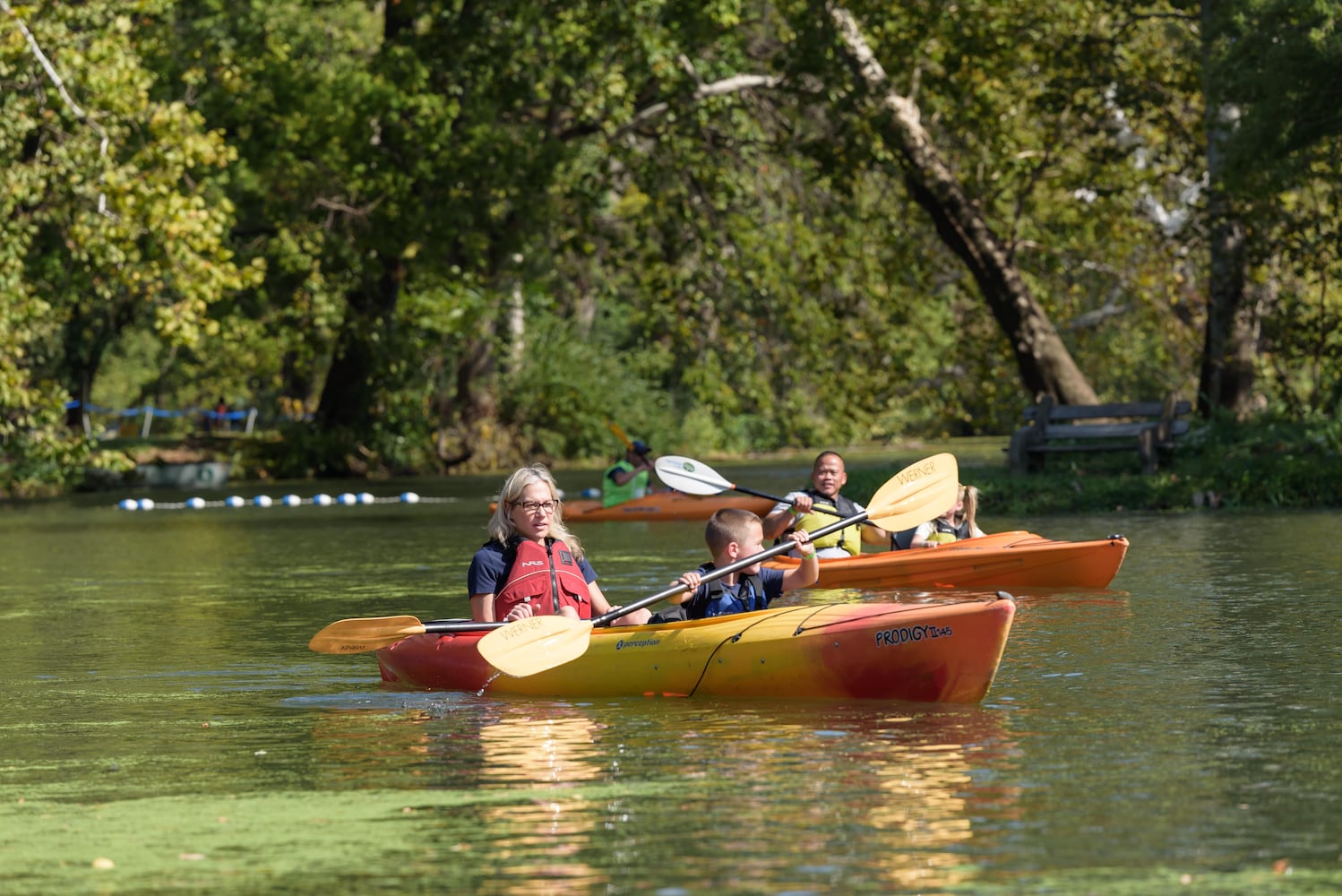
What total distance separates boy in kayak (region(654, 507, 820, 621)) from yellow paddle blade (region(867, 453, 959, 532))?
2.76 ft

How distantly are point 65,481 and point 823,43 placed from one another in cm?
1445

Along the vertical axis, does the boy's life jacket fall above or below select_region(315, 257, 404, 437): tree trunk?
below

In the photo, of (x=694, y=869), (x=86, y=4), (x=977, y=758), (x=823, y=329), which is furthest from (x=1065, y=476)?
(x=694, y=869)

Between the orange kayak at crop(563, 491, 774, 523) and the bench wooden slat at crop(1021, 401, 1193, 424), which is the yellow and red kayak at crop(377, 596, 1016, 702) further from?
the bench wooden slat at crop(1021, 401, 1193, 424)

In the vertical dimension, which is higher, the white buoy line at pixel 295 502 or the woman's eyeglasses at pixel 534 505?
the woman's eyeglasses at pixel 534 505

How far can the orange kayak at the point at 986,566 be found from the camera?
12.2m

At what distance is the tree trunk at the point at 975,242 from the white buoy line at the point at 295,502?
7177mm

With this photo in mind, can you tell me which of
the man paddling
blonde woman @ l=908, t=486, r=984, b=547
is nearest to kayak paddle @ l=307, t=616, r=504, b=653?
the man paddling

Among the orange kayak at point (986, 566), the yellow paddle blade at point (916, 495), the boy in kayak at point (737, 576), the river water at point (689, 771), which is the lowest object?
the river water at point (689, 771)

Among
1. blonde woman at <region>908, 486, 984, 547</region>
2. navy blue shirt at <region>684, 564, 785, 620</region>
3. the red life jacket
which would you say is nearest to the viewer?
the red life jacket

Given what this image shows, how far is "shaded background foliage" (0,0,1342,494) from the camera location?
21.2 m

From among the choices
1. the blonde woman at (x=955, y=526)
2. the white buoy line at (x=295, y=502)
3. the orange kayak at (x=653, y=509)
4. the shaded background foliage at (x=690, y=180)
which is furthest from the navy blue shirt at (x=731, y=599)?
the white buoy line at (x=295, y=502)

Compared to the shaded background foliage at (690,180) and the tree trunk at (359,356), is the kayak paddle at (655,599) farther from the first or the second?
the tree trunk at (359,356)

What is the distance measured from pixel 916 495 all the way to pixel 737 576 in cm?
130
